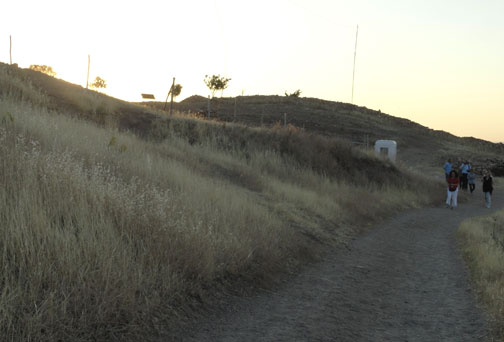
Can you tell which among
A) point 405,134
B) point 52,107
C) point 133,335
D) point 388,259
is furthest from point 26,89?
point 405,134

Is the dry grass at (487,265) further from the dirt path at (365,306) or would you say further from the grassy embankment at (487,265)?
the dirt path at (365,306)

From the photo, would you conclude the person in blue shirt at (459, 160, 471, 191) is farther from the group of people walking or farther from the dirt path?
the dirt path

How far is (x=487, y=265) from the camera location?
8.89m

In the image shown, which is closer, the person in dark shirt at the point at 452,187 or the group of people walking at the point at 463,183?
the person in dark shirt at the point at 452,187

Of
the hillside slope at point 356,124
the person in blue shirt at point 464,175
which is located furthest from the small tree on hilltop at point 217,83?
the person in blue shirt at point 464,175

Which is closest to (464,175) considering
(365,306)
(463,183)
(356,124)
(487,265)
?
(463,183)

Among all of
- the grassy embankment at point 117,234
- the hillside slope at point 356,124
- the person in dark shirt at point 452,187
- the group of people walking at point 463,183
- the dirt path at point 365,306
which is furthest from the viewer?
the hillside slope at point 356,124

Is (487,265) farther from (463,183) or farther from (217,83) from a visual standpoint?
(217,83)

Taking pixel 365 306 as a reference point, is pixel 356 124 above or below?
above

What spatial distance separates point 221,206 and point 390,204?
1152 centimetres

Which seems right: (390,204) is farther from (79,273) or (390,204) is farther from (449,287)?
(79,273)

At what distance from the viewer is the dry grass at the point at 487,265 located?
6.41m

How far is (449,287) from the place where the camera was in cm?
806

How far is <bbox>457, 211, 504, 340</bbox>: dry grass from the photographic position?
6.41 m
